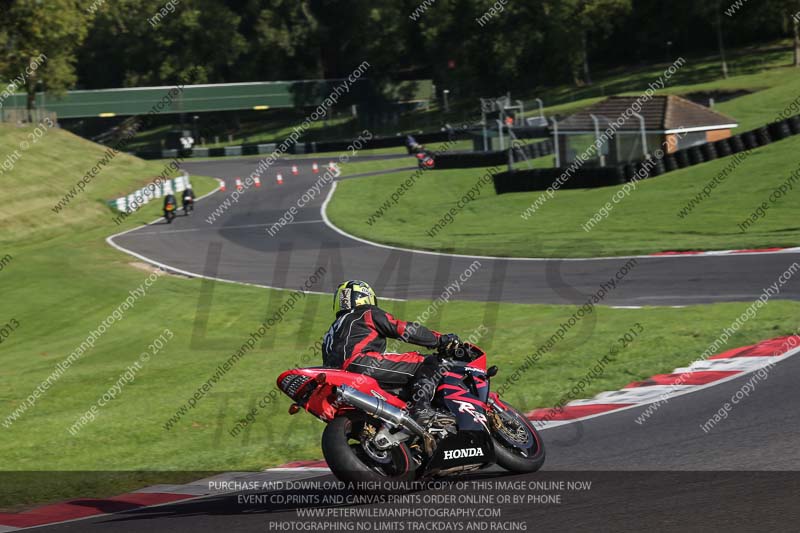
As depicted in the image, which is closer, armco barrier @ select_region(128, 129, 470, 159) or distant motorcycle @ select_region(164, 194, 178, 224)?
distant motorcycle @ select_region(164, 194, 178, 224)

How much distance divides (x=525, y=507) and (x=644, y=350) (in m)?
6.98

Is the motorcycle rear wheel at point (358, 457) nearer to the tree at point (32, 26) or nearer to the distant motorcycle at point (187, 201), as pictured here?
the distant motorcycle at point (187, 201)

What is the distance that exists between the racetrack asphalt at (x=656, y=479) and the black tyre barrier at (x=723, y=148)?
28.9m

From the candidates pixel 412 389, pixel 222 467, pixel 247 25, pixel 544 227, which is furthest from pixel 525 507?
pixel 247 25

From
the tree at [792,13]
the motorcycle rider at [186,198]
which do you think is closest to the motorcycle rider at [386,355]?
the motorcycle rider at [186,198]

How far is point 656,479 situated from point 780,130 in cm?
3247

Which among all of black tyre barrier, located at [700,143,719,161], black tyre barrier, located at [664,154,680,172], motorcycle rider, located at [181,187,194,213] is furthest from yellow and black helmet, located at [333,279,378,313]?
motorcycle rider, located at [181,187,194,213]

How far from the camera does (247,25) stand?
10506 cm

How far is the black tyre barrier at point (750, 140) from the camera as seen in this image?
37.0 meters

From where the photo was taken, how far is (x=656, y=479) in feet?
24.5

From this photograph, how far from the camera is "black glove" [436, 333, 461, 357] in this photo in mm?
8273

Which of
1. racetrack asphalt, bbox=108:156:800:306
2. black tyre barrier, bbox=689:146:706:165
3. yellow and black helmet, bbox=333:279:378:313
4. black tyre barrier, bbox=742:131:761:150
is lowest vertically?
racetrack asphalt, bbox=108:156:800:306

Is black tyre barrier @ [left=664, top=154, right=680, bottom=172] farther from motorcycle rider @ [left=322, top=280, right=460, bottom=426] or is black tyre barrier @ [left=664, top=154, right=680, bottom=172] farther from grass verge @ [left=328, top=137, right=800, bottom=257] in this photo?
motorcycle rider @ [left=322, top=280, right=460, bottom=426]

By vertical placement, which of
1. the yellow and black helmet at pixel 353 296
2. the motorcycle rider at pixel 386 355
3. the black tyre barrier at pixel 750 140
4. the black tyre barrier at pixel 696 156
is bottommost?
the motorcycle rider at pixel 386 355
